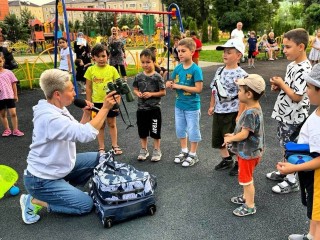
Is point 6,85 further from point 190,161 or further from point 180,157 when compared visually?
point 190,161

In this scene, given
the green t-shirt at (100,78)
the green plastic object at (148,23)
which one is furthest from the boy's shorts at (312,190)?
the green plastic object at (148,23)

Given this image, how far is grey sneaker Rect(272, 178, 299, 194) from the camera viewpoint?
134 inches

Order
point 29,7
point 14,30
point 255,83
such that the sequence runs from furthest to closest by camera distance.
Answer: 1. point 29,7
2. point 14,30
3. point 255,83

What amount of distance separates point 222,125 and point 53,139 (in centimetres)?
204

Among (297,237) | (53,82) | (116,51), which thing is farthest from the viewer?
(116,51)

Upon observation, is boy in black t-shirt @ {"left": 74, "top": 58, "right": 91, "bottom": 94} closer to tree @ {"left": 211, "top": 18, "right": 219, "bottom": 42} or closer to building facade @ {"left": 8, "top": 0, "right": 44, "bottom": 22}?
tree @ {"left": 211, "top": 18, "right": 219, "bottom": 42}

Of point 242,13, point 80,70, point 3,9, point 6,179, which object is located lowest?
point 6,179

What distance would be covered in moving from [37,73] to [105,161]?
10991 millimetres

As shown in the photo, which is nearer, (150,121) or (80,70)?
(150,121)

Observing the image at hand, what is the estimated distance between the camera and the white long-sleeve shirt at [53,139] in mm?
2822

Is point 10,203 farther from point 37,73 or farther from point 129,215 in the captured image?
point 37,73

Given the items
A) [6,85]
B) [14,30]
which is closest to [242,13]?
[14,30]

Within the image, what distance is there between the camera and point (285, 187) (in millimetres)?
3428

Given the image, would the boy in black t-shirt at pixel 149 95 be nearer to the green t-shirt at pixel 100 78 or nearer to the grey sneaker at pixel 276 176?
the green t-shirt at pixel 100 78
